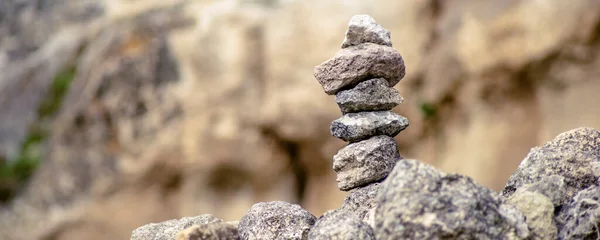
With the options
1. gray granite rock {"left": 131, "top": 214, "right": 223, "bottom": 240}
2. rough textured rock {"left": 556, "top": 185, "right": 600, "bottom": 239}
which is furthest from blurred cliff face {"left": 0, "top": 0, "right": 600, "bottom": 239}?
rough textured rock {"left": 556, "top": 185, "right": 600, "bottom": 239}

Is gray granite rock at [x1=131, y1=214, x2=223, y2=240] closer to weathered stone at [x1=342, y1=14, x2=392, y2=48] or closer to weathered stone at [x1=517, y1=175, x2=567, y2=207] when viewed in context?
weathered stone at [x1=342, y1=14, x2=392, y2=48]

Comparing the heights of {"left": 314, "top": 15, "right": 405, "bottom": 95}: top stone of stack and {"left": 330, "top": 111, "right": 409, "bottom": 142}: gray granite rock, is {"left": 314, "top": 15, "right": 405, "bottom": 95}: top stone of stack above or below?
above

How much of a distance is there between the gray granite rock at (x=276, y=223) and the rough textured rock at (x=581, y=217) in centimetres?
138

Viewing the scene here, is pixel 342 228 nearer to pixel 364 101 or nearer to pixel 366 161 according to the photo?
pixel 366 161

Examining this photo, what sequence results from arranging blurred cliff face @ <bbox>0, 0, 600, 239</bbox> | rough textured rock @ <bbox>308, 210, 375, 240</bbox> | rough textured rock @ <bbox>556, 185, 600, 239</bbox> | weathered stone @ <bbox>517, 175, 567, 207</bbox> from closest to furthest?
rough textured rock @ <bbox>556, 185, 600, 239</bbox> → rough textured rock @ <bbox>308, 210, 375, 240</bbox> → weathered stone @ <bbox>517, 175, 567, 207</bbox> → blurred cliff face @ <bbox>0, 0, 600, 239</bbox>

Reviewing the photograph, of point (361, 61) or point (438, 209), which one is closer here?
point (438, 209)

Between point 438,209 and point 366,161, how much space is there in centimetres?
109

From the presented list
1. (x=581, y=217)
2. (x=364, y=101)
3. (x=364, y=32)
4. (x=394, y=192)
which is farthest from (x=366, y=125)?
(x=581, y=217)

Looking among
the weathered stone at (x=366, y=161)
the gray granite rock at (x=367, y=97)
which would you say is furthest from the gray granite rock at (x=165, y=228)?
the gray granite rock at (x=367, y=97)

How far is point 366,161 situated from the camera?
367 cm

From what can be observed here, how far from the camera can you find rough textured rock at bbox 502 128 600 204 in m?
3.29

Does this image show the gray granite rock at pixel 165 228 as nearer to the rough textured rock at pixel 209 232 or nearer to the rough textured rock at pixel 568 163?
the rough textured rock at pixel 209 232

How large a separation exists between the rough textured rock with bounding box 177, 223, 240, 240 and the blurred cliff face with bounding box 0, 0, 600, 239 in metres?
6.72

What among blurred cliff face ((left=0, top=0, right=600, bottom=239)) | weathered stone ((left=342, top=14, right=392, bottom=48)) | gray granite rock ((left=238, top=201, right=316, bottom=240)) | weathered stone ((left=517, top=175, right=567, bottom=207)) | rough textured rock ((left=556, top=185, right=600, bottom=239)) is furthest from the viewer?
blurred cliff face ((left=0, top=0, right=600, bottom=239))
